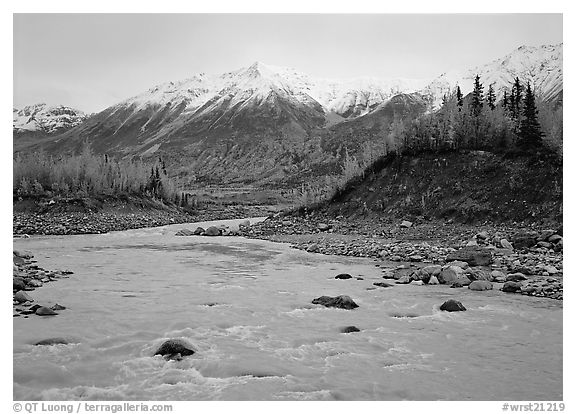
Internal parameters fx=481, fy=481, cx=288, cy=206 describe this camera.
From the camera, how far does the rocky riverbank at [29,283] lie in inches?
423

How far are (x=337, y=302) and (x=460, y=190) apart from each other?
65.9 feet

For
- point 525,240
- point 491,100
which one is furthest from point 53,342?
point 491,100

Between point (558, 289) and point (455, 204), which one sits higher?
point (455, 204)

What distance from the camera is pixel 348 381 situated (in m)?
7.31

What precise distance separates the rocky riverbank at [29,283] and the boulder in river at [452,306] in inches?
354

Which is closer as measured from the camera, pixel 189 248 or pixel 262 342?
pixel 262 342

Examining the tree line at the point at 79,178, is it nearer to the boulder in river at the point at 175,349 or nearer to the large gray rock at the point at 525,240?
the large gray rock at the point at 525,240

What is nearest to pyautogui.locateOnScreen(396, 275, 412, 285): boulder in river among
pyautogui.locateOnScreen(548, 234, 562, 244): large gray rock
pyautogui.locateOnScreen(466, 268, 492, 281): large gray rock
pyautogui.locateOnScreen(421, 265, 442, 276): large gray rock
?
pyautogui.locateOnScreen(421, 265, 442, 276): large gray rock

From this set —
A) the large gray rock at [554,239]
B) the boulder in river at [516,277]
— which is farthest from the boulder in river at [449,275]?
the large gray rock at [554,239]

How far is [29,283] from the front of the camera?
543 inches

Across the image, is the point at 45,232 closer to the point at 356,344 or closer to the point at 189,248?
the point at 189,248

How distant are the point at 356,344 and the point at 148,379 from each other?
3.79 m

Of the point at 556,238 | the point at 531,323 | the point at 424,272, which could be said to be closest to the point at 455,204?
the point at 556,238

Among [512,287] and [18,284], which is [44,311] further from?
[512,287]
